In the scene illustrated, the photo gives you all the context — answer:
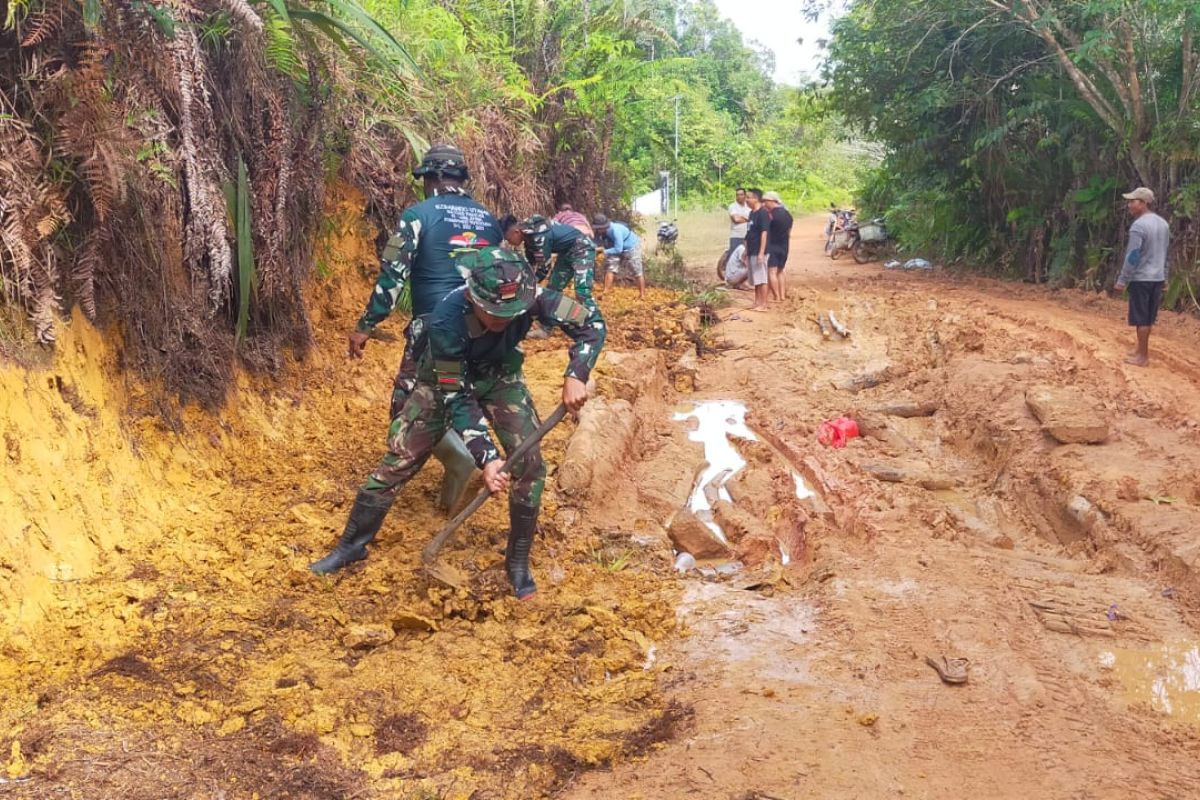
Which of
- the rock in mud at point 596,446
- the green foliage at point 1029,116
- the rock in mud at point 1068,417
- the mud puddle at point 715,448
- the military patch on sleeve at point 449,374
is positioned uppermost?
the green foliage at point 1029,116

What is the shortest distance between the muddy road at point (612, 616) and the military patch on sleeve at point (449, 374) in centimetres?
99

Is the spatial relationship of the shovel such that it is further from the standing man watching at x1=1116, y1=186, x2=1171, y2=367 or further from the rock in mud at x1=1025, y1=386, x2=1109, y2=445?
the standing man watching at x1=1116, y1=186, x2=1171, y2=367

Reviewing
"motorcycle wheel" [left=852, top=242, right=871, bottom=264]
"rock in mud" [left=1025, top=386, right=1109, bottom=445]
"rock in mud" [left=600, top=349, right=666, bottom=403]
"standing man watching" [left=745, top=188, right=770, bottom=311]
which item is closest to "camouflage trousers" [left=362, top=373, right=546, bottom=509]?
"rock in mud" [left=600, top=349, right=666, bottom=403]

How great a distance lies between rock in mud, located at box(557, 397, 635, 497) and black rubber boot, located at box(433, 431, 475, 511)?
29.0 inches

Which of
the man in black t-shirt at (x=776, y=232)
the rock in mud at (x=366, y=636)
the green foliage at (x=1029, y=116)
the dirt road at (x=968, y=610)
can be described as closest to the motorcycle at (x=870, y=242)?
the green foliage at (x=1029, y=116)

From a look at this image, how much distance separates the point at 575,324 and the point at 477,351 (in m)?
0.46

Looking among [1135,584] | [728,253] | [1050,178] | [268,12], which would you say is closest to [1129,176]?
[1050,178]

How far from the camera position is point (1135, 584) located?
4801 mm

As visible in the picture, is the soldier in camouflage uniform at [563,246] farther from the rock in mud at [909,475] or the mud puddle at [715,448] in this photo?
the rock in mud at [909,475]

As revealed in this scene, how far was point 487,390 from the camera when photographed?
428 centimetres

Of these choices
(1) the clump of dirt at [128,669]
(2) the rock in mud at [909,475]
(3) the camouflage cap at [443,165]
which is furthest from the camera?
(2) the rock in mud at [909,475]

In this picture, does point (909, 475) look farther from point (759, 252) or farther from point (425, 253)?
point (759, 252)

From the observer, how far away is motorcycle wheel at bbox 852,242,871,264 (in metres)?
19.0

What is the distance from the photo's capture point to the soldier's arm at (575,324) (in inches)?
162
